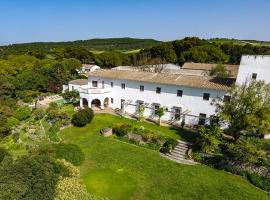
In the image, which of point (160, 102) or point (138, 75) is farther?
point (138, 75)

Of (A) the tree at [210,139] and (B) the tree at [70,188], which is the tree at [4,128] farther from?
(A) the tree at [210,139]

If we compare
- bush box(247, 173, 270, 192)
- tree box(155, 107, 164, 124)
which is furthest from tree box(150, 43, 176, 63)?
bush box(247, 173, 270, 192)

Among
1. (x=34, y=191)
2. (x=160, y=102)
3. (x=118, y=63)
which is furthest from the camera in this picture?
(x=118, y=63)

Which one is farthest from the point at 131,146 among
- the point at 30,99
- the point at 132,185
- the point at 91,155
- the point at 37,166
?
the point at 30,99

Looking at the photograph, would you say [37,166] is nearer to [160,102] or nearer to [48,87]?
[160,102]

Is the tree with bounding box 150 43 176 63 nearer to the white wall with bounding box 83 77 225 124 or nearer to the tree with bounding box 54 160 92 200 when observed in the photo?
the white wall with bounding box 83 77 225 124

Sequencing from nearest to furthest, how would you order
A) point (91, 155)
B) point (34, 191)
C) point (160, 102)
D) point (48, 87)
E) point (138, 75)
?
point (34, 191) → point (91, 155) → point (160, 102) → point (138, 75) → point (48, 87)

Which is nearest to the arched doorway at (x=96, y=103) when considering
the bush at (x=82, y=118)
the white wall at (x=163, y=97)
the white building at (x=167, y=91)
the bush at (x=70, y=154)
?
the white building at (x=167, y=91)

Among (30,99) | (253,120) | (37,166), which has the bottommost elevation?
(30,99)
